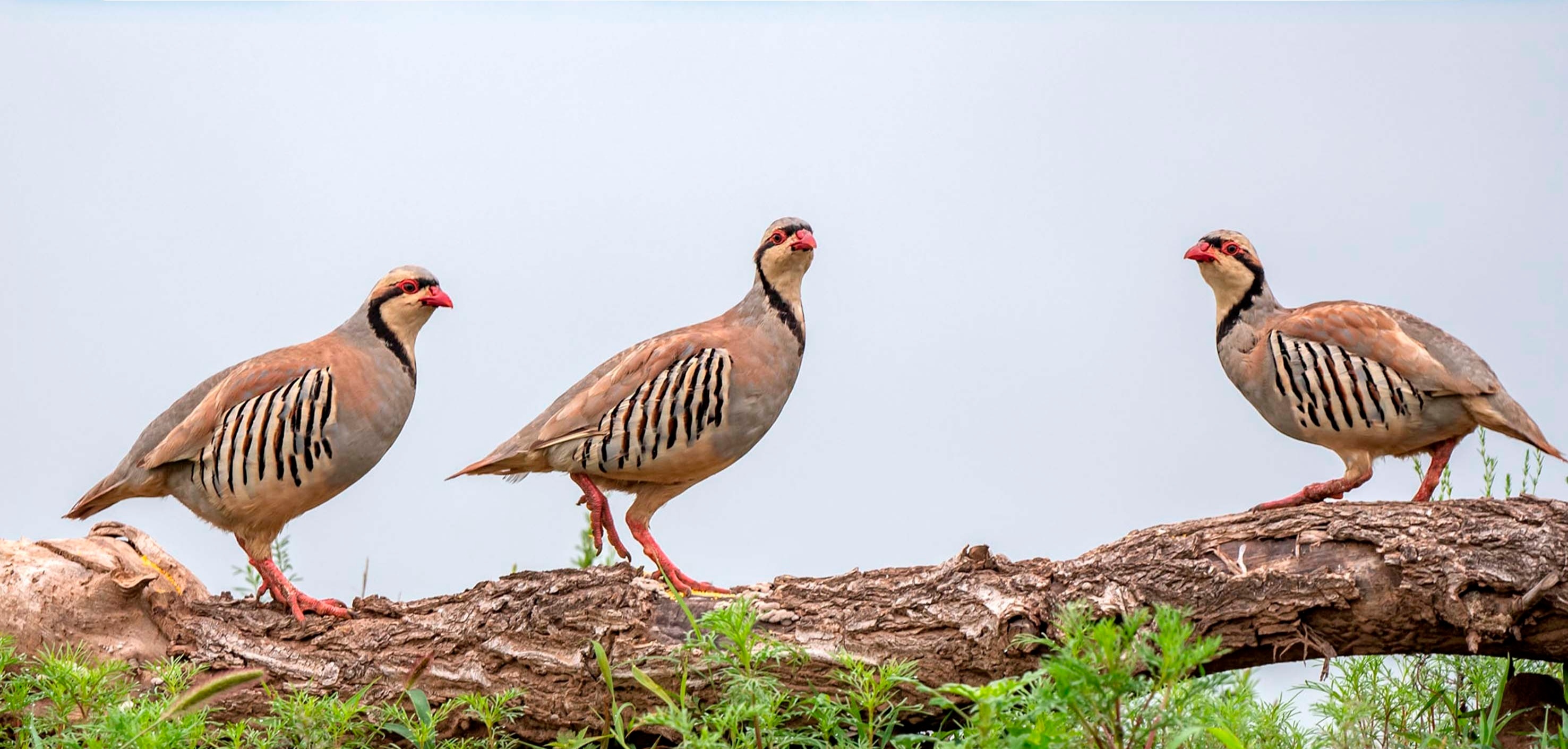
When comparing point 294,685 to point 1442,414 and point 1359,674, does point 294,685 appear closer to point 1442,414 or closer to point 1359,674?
point 1359,674

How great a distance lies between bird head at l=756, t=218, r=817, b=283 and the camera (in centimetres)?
643

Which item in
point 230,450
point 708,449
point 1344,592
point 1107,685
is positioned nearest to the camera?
point 1107,685

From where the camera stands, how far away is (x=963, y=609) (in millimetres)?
5004

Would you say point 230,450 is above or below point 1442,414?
below

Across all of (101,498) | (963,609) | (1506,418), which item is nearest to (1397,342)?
(1506,418)

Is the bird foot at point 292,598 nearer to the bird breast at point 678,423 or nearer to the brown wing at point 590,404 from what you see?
the brown wing at point 590,404

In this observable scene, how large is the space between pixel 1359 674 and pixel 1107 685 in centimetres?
276

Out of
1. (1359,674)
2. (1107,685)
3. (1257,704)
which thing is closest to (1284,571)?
(1257,704)

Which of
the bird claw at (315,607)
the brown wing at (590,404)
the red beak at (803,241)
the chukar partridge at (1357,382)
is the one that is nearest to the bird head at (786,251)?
the red beak at (803,241)

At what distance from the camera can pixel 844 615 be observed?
506 centimetres

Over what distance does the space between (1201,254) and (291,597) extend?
14.1 feet

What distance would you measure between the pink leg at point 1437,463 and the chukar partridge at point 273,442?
4.48 meters

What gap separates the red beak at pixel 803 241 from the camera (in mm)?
6395

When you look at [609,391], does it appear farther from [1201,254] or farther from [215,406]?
[1201,254]
